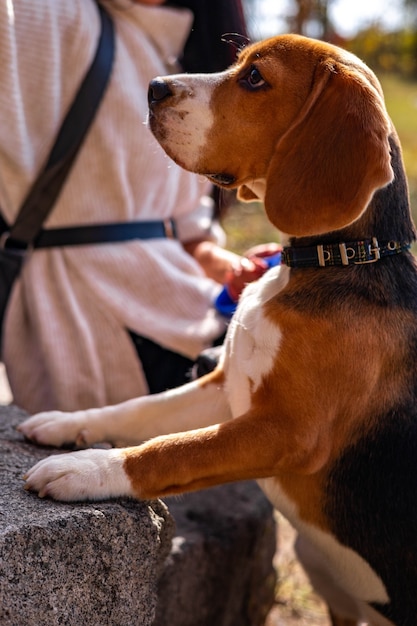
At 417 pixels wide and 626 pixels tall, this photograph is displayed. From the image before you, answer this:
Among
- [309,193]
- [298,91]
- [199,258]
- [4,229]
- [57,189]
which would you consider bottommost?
[199,258]

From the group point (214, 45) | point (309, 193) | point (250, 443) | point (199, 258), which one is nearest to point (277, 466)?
point (250, 443)

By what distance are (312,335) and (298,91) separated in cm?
65

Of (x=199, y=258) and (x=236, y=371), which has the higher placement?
(x=236, y=371)

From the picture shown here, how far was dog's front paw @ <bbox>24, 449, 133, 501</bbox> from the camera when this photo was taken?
190 centimetres

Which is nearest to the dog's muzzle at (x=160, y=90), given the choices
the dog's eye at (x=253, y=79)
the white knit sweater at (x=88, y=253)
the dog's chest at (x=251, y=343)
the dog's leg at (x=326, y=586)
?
the dog's eye at (x=253, y=79)

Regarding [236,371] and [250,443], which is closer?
[250,443]

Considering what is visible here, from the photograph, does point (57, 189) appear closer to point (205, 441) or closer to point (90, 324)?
point (90, 324)

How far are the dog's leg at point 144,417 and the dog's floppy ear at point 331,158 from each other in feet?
2.02

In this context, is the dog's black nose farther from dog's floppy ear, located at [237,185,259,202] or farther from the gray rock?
the gray rock

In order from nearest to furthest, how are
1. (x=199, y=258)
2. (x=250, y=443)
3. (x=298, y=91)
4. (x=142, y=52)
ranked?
1. (x=250, y=443)
2. (x=298, y=91)
3. (x=142, y=52)
4. (x=199, y=258)

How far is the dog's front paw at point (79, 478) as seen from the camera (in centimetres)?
190

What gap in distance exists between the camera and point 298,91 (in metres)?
Result: 2.11

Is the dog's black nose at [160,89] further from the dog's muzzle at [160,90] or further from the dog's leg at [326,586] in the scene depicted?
the dog's leg at [326,586]

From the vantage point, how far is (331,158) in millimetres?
1969
